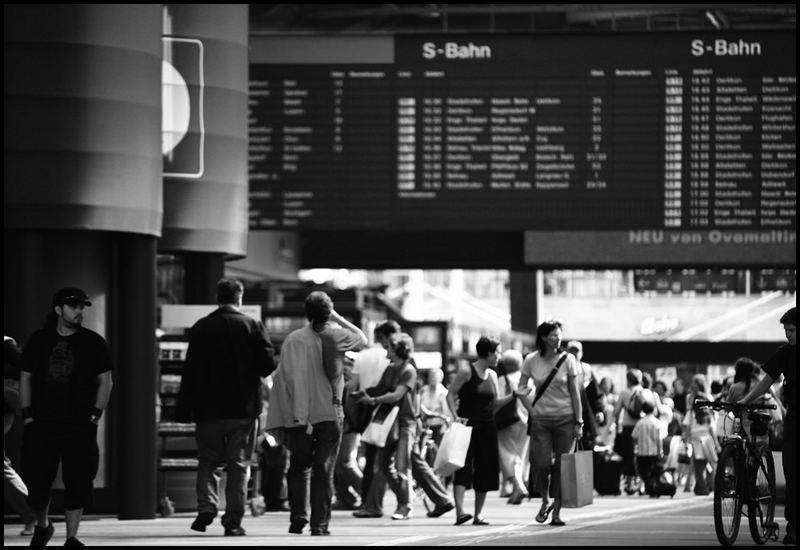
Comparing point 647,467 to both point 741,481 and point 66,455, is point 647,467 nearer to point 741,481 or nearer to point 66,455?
point 741,481

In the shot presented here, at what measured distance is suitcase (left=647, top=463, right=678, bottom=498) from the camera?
21734mm

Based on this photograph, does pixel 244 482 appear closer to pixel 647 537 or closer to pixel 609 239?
pixel 647 537

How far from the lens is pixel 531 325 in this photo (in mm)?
43250

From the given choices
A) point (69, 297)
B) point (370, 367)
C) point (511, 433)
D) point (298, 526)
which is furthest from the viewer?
point (511, 433)

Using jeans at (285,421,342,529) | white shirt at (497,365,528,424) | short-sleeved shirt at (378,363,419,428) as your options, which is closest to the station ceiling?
white shirt at (497,365,528,424)

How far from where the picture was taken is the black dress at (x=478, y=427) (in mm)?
14609

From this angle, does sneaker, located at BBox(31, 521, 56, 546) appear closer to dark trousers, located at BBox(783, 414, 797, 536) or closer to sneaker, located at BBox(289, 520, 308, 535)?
sneaker, located at BBox(289, 520, 308, 535)

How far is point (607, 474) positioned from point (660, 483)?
95 centimetres

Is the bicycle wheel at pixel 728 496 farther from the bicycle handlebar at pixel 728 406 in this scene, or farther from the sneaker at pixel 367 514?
the sneaker at pixel 367 514

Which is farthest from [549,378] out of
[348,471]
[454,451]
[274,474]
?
[274,474]

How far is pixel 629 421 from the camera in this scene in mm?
→ 22719

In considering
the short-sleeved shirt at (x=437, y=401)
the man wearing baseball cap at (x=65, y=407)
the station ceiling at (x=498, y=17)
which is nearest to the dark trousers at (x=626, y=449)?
the short-sleeved shirt at (x=437, y=401)

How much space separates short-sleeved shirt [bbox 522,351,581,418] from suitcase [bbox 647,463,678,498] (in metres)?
7.62

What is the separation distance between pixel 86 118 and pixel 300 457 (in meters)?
3.53
